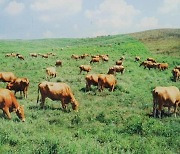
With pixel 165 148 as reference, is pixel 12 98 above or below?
above

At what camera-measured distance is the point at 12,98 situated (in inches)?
541

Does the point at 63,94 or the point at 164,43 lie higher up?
the point at 164,43

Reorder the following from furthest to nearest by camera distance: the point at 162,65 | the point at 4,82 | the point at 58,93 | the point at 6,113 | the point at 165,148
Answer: the point at 162,65 → the point at 4,82 → the point at 58,93 → the point at 6,113 → the point at 165,148

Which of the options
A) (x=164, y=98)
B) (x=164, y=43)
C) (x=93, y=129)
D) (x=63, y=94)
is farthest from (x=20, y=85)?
(x=164, y=43)

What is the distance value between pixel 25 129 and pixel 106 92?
33.4 ft

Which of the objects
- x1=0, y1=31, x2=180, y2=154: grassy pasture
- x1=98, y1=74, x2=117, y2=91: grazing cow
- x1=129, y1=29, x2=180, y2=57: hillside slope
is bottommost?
x1=0, y1=31, x2=180, y2=154: grassy pasture

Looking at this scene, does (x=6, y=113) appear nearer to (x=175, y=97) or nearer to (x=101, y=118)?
(x=101, y=118)

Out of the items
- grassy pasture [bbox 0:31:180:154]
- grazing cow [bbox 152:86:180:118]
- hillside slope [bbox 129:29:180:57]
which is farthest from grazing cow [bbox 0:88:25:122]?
hillside slope [bbox 129:29:180:57]

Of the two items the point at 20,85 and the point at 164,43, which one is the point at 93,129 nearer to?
the point at 20,85

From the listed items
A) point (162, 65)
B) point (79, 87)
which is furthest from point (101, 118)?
point (162, 65)

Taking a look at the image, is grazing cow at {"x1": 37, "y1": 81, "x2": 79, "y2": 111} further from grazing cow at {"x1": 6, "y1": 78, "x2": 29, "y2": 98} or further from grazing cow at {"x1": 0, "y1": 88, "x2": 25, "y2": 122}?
grazing cow at {"x1": 6, "y1": 78, "x2": 29, "y2": 98}

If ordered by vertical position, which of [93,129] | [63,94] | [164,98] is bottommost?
[93,129]

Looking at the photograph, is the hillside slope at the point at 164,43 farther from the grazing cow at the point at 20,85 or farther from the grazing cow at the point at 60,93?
the grazing cow at the point at 60,93

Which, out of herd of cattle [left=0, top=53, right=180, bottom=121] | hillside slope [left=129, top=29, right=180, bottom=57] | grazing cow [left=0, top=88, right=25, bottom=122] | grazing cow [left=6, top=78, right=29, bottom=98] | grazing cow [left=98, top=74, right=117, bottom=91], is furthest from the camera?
hillside slope [left=129, top=29, right=180, bottom=57]
